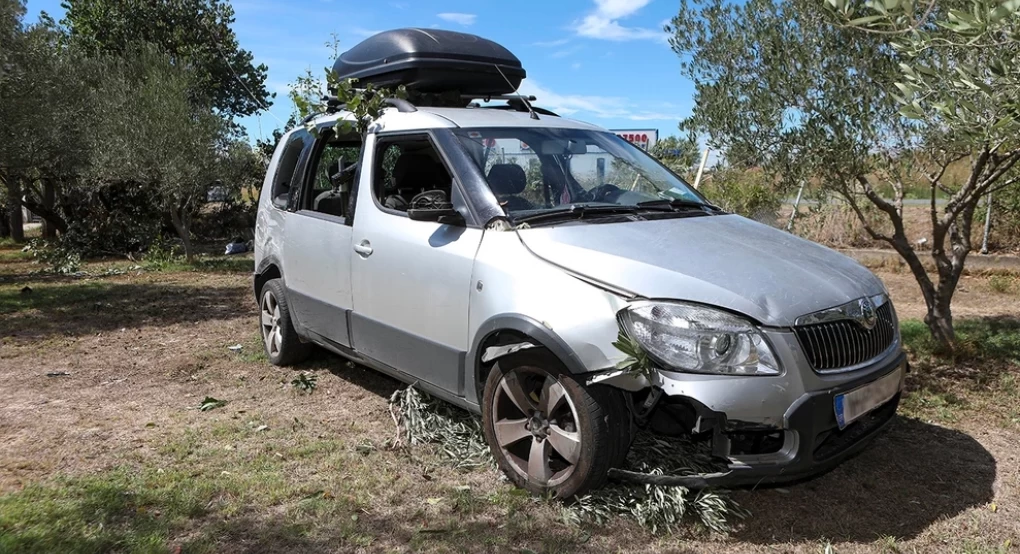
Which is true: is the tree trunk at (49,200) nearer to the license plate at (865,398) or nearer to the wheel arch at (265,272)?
the wheel arch at (265,272)

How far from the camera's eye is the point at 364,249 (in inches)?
185

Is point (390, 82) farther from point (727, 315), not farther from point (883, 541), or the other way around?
point (883, 541)

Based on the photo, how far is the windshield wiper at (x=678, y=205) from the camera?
435cm

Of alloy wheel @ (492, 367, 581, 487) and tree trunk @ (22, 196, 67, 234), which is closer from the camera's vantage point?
alloy wheel @ (492, 367, 581, 487)

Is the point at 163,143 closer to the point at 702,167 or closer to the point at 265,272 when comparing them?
the point at 265,272

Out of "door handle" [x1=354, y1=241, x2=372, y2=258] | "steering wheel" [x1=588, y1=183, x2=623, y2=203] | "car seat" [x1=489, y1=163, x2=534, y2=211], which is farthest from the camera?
"door handle" [x1=354, y1=241, x2=372, y2=258]

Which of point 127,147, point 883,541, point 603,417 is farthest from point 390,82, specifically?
point 127,147

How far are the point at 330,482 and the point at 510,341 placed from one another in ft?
4.11

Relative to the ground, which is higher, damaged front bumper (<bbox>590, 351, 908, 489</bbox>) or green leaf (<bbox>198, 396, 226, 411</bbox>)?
damaged front bumper (<bbox>590, 351, 908, 489</bbox>)

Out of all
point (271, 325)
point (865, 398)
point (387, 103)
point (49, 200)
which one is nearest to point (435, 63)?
point (387, 103)

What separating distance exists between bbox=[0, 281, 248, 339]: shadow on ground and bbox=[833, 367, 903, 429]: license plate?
24.3ft

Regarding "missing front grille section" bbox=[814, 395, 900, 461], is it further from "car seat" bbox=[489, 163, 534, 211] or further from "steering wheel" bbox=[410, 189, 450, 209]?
"steering wheel" bbox=[410, 189, 450, 209]

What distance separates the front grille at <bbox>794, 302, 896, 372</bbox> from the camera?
3234mm

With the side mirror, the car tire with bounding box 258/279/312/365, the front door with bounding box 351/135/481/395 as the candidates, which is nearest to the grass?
the front door with bounding box 351/135/481/395
